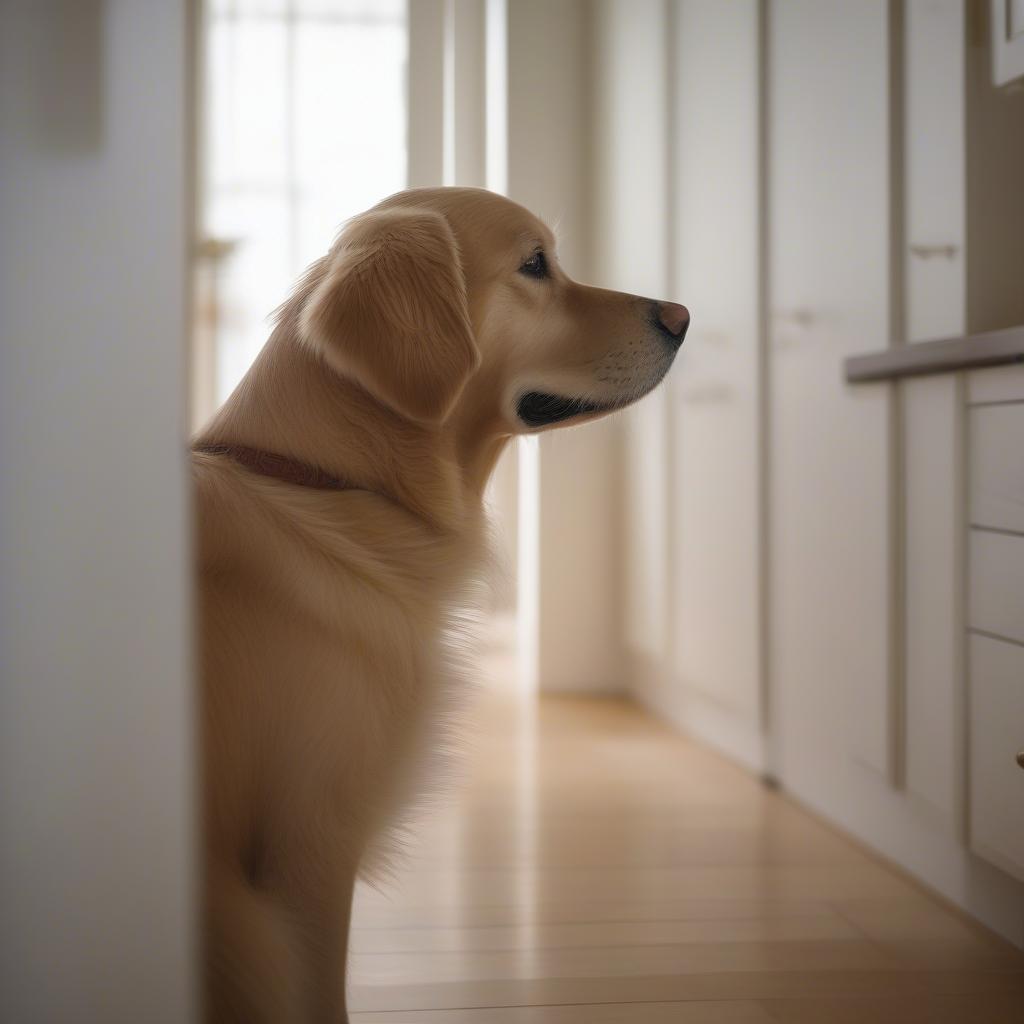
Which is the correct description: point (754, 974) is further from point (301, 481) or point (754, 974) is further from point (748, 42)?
point (748, 42)

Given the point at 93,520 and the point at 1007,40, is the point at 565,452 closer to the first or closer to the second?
the point at 1007,40

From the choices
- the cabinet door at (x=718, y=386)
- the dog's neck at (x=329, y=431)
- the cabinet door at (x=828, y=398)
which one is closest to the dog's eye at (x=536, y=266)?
the dog's neck at (x=329, y=431)

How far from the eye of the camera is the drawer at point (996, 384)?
1399 millimetres

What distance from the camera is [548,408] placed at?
134 centimetres

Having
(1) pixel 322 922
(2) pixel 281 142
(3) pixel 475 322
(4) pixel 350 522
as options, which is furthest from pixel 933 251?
(2) pixel 281 142

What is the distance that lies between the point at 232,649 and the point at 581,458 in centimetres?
241

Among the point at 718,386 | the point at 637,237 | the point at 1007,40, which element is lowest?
the point at 718,386

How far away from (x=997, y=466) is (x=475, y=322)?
0.74m

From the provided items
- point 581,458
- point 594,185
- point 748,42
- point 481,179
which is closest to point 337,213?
point 481,179

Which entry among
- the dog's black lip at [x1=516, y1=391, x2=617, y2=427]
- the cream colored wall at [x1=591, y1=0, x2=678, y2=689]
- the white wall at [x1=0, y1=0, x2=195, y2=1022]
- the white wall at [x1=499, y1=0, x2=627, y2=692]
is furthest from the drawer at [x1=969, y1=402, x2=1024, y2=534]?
the white wall at [x1=499, y1=0, x2=627, y2=692]

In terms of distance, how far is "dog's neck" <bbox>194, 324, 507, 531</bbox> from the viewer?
43.3 inches

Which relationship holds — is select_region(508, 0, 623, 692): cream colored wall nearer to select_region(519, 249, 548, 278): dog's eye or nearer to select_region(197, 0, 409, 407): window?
select_region(197, 0, 409, 407): window

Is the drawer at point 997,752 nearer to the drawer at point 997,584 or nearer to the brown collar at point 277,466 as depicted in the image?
the drawer at point 997,584

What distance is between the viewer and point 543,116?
3.26 m
